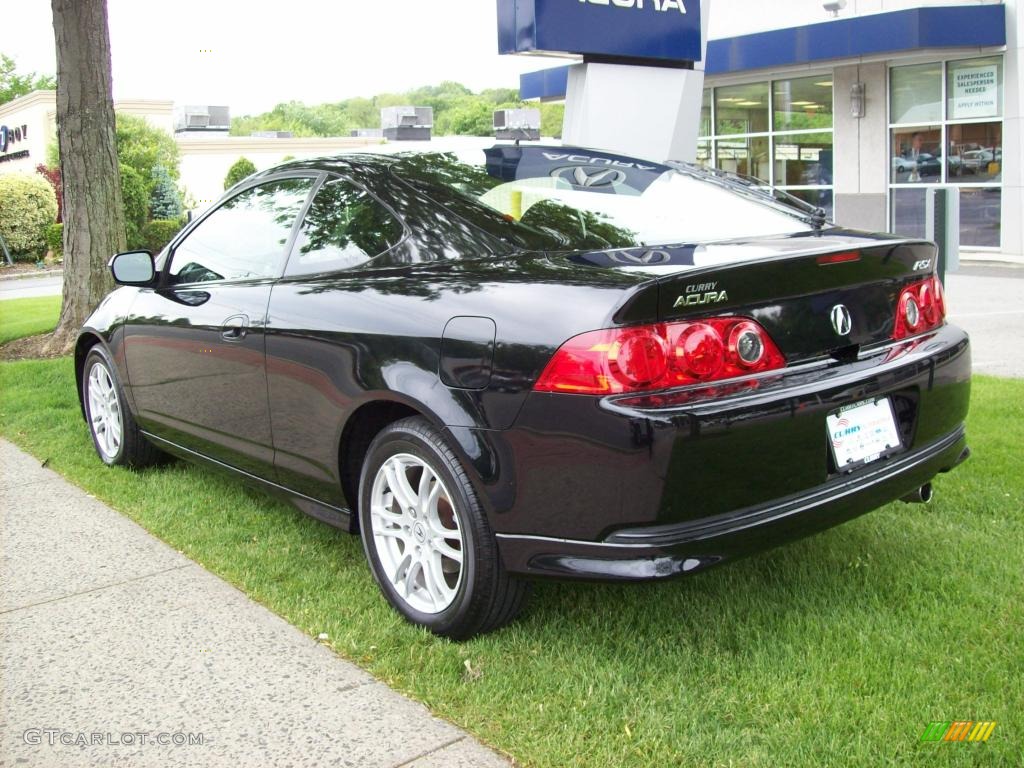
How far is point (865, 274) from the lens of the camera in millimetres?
3250

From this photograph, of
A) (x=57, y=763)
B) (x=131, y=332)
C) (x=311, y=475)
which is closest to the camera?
(x=57, y=763)

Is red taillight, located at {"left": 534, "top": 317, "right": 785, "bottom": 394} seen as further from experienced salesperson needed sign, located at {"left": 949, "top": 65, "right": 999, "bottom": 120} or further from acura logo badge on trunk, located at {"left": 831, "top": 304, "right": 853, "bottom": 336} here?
experienced salesperson needed sign, located at {"left": 949, "top": 65, "right": 999, "bottom": 120}

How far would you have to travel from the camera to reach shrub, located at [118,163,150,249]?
83.5ft

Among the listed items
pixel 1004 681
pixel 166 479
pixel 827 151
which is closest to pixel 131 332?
pixel 166 479

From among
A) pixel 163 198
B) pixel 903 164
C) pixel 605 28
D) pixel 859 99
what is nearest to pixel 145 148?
pixel 163 198

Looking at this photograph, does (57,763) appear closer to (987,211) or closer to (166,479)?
(166,479)

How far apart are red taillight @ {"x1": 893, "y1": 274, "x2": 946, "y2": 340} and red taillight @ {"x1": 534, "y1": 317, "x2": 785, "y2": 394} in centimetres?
76

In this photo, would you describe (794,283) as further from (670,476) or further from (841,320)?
(670,476)

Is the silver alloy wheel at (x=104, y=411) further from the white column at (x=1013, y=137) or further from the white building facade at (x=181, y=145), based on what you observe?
the white building facade at (x=181, y=145)

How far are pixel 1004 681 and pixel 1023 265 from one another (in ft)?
47.5

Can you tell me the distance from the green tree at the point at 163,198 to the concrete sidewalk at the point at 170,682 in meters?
26.2

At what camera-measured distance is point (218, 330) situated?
4.24 metres

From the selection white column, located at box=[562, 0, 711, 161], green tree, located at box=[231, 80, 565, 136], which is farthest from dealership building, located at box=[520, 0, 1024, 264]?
green tree, located at box=[231, 80, 565, 136]

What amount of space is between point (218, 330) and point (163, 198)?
87.4 feet
